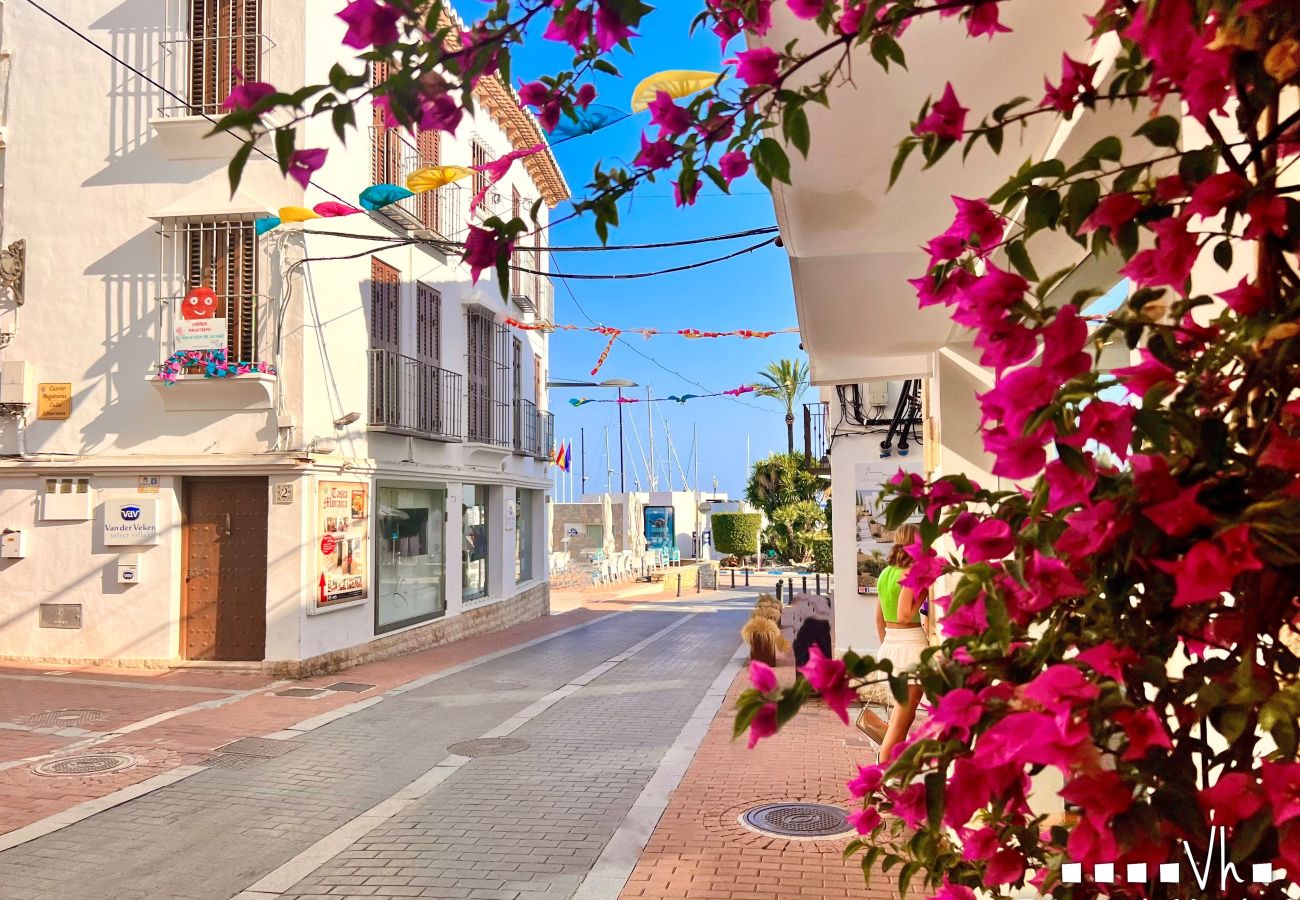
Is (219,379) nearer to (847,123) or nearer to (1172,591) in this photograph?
(847,123)

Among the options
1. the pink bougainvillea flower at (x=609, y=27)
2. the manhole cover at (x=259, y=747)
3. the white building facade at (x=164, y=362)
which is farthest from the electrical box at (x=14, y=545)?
the pink bougainvillea flower at (x=609, y=27)

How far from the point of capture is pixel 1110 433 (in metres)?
0.98

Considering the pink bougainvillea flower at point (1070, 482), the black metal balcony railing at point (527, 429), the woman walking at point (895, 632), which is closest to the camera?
the pink bougainvillea flower at point (1070, 482)

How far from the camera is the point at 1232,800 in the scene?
0.95 metres

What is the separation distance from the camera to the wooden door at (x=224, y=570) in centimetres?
1224

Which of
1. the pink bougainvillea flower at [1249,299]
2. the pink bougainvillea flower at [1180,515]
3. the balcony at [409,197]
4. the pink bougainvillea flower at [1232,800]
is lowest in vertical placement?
the pink bougainvillea flower at [1232,800]

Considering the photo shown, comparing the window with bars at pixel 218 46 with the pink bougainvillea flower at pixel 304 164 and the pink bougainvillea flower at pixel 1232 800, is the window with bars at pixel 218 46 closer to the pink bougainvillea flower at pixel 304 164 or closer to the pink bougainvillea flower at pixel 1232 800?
the pink bougainvillea flower at pixel 304 164

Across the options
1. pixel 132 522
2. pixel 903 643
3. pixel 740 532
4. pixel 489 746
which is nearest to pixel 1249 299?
pixel 903 643

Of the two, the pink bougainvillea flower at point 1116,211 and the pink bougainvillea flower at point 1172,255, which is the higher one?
the pink bougainvillea flower at point 1116,211

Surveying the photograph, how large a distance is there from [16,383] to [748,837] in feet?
38.1

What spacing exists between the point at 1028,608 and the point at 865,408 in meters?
9.51

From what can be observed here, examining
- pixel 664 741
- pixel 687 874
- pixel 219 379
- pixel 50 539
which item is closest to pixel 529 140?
pixel 219 379

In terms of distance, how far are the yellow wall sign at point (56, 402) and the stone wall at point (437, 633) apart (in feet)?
14.3

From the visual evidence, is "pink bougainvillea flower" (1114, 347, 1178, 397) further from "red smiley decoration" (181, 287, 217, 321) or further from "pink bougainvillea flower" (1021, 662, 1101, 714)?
"red smiley decoration" (181, 287, 217, 321)
